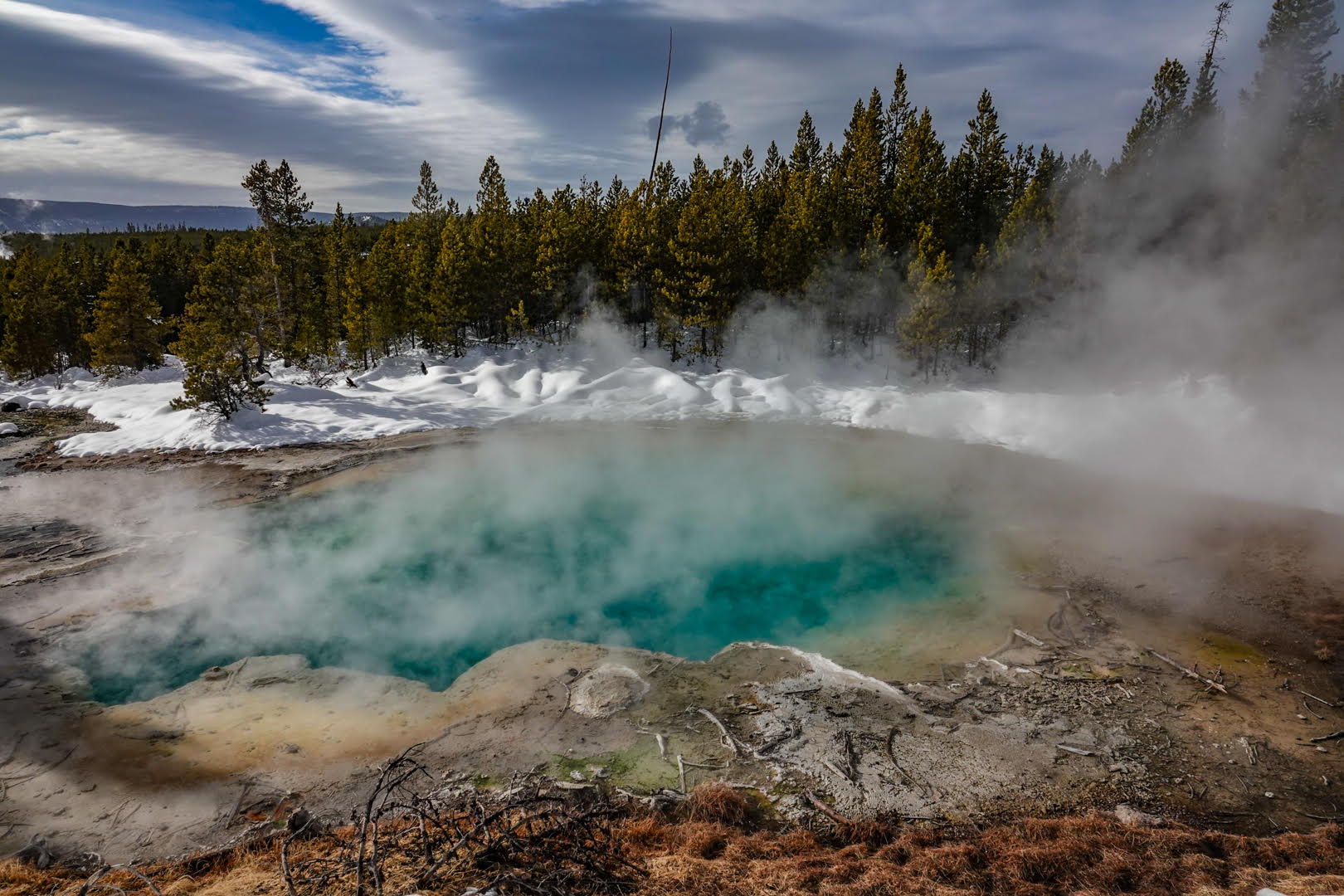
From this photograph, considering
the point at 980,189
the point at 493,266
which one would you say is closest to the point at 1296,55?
the point at 980,189

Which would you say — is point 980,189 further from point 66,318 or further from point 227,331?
point 66,318

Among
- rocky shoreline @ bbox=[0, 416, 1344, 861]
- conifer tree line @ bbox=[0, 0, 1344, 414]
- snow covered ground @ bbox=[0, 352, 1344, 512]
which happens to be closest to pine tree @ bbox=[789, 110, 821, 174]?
conifer tree line @ bbox=[0, 0, 1344, 414]

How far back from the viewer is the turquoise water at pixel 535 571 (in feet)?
28.3

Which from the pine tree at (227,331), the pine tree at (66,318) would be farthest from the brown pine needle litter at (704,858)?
the pine tree at (66,318)

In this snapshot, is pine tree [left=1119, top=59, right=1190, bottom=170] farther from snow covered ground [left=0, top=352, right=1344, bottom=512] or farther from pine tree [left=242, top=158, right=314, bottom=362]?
pine tree [left=242, top=158, right=314, bottom=362]

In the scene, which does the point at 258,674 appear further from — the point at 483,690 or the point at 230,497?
the point at 230,497

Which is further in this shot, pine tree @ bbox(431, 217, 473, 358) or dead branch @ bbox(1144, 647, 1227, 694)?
pine tree @ bbox(431, 217, 473, 358)

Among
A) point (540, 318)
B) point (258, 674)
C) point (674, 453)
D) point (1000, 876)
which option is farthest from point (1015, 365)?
point (258, 674)

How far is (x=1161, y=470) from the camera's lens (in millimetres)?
15539

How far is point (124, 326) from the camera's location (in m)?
30.0

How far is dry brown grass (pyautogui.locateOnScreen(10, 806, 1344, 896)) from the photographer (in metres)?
4.34

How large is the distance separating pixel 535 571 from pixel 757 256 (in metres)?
22.9

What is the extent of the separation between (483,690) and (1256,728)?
28.5 feet

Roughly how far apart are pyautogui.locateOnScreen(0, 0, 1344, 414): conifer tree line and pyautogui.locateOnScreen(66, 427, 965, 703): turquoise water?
44.9ft
